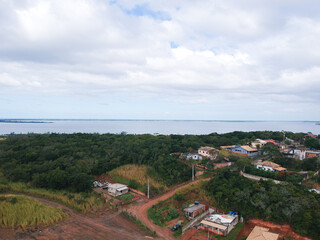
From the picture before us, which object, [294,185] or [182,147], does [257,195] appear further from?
[182,147]

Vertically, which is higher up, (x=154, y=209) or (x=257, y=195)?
(x=257, y=195)

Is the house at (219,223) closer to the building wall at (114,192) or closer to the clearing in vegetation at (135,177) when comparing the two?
the clearing in vegetation at (135,177)

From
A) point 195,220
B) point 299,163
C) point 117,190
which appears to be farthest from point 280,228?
point 117,190

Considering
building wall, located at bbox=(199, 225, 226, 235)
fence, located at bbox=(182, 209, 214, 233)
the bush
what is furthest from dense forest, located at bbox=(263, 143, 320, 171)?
the bush

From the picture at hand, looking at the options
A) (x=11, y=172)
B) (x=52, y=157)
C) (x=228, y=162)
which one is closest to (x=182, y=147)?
(x=228, y=162)

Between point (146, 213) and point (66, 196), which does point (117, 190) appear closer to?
point (66, 196)
